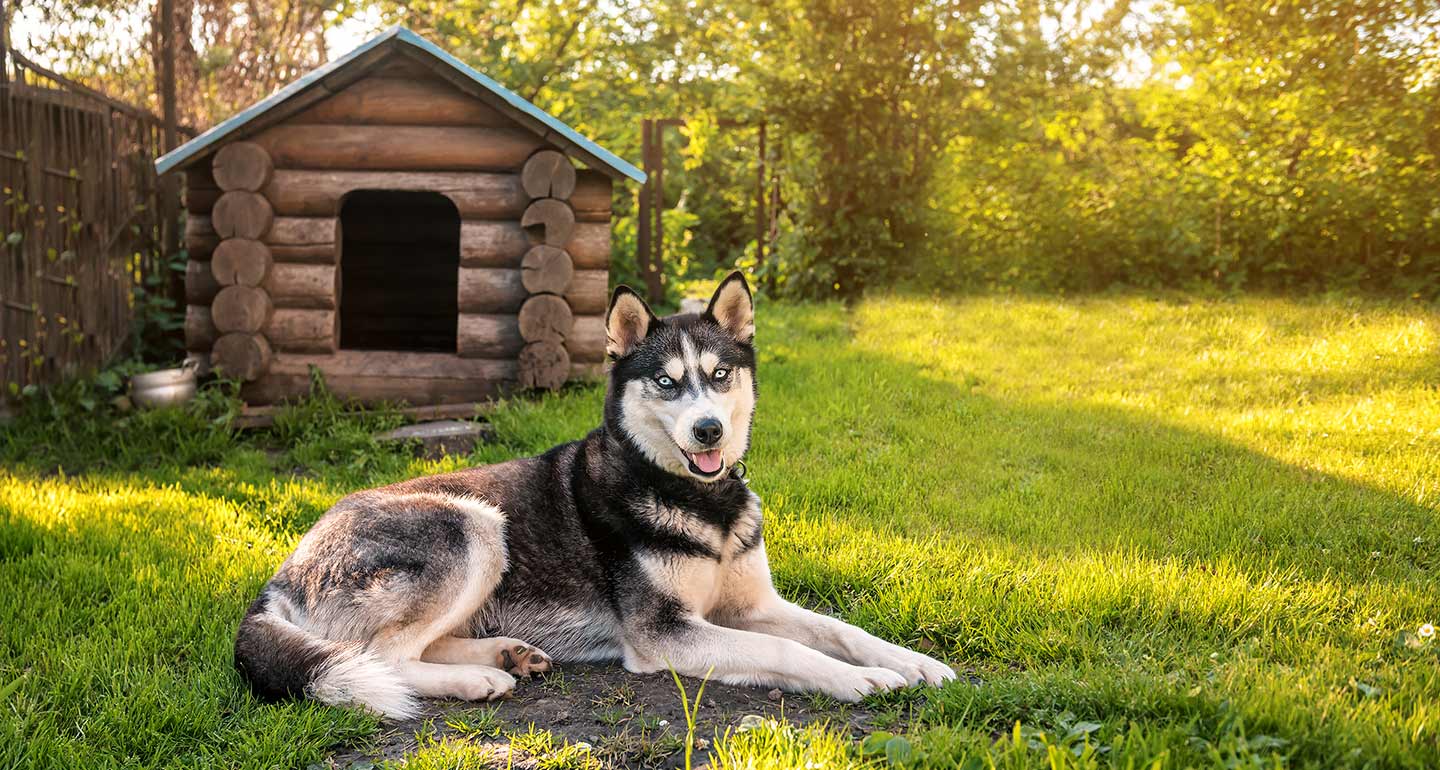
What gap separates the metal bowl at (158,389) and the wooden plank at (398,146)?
69.9 inches

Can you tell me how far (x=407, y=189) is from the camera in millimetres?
8039

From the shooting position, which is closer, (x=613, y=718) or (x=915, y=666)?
(x=613, y=718)

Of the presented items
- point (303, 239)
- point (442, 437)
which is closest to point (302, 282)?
point (303, 239)

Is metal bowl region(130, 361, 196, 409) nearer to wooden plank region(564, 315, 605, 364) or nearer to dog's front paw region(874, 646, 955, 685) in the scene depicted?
wooden plank region(564, 315, 605, 364)

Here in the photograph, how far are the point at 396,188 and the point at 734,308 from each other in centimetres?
477

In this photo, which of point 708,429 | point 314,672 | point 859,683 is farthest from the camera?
point 708,429

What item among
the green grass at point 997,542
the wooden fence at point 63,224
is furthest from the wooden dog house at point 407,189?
the wooden fence at point 63,224

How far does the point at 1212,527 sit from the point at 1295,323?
546 cm

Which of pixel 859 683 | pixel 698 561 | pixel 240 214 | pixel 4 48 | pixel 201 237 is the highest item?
pixel 4 48

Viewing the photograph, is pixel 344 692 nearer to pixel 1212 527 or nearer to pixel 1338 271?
pixel 1212 527

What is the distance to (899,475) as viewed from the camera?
5.99 m

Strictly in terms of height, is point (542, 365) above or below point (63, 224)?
below

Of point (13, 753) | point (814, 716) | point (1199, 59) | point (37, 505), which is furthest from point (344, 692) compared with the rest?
point (1199, 59)

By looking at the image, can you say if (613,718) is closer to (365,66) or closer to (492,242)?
(492,242)
